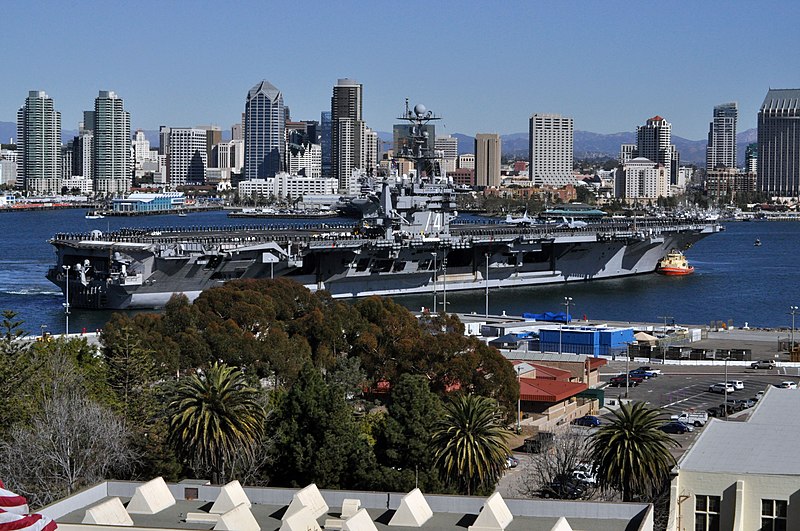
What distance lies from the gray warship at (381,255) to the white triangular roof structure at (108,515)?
34.9 metres

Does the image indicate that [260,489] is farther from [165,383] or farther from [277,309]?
[277,309]

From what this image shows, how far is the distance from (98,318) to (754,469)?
36128mm

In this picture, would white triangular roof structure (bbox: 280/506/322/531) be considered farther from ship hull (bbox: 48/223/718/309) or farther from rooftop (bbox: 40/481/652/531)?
ship hull (bbox: 48/223/718/309)

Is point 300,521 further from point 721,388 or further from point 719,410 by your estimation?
point 721,388

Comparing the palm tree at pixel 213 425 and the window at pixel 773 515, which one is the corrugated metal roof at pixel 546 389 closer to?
the palm tree at pixel 213 425

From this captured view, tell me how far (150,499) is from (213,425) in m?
4.41

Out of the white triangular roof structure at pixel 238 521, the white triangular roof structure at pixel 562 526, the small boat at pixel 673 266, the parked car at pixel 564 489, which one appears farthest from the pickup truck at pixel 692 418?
the small boat at pixel 673 266

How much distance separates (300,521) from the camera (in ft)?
51.2

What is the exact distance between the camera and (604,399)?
3250cm

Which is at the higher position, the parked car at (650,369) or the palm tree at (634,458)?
the palm tree at (634,458)

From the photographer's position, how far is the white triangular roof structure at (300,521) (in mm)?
15477

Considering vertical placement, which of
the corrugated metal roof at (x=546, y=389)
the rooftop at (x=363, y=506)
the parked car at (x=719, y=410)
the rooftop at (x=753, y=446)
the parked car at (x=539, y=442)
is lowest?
the parked car at (x=539, y=442)

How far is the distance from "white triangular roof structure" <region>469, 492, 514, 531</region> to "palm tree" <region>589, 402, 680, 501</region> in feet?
13.2

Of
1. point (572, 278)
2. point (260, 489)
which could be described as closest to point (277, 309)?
point (260, 489)
